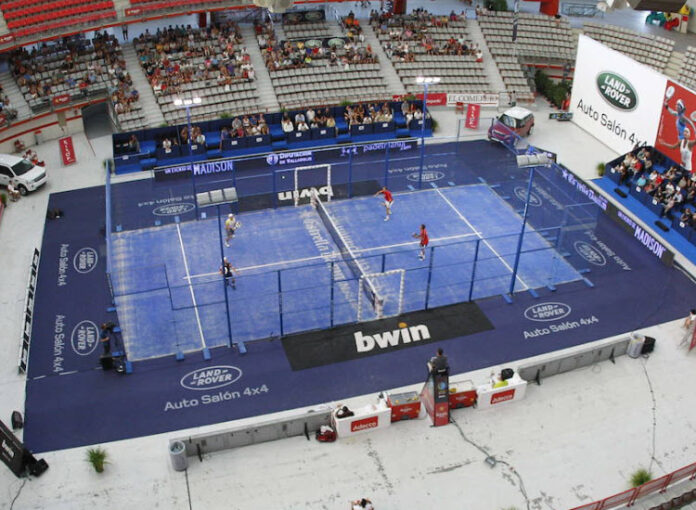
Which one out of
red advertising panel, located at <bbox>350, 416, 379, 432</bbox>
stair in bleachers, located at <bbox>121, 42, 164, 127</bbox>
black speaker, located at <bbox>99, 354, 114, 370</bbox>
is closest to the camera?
red advertising panel, located at <bbox>350, 416, 379, 432</bbox>

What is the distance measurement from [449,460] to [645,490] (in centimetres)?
509

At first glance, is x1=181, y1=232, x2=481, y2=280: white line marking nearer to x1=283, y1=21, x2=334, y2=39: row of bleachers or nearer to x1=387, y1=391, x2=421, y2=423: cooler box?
x1=387, y1=391, x2=421, y2=423: cooler box

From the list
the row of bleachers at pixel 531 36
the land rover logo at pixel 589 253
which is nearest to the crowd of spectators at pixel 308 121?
the row of bleachers at pixel 531 36

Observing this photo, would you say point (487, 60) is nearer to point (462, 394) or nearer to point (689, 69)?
point (689, 69)

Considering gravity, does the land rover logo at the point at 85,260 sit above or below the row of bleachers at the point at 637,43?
below

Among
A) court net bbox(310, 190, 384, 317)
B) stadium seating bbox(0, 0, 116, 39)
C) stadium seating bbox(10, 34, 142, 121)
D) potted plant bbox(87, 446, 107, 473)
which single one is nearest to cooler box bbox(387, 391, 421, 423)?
court net bbox(310, 190, 384, 317)

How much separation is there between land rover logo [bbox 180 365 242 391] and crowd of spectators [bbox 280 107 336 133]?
58.9ft

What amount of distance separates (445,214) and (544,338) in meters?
9.15

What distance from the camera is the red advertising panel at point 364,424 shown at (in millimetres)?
20719

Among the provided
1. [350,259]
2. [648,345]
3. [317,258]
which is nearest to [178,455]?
[350,259]

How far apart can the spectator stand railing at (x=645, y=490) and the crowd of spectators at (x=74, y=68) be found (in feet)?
102

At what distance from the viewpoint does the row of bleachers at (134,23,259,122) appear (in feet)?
132

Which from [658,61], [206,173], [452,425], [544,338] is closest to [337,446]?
[452,425]

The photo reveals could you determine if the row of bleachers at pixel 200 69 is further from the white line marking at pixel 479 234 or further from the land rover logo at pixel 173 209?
the white line marking at pixel 479 234
